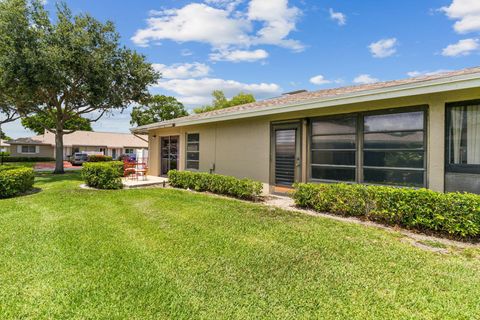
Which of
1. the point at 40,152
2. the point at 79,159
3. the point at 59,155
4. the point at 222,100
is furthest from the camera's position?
the point at 222,100

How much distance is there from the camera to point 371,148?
673 cm

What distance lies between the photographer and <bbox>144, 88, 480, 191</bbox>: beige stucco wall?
568 cm

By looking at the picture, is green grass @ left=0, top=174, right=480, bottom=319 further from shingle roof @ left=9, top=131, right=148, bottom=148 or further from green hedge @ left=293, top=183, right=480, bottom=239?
shingle roof @ left=9, top=131, right=148, bottom=148

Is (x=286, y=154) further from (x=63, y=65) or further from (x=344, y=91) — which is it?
(x=63, y=65)

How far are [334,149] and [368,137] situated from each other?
0.94 meters

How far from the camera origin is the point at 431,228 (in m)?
4.96

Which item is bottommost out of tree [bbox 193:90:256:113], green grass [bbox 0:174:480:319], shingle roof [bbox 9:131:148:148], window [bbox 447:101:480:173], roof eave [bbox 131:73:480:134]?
green grass [bbox 0:174:480:319]

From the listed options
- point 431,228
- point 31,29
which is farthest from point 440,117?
point 31,29

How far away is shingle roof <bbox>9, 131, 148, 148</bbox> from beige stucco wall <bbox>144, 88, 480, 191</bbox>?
33.1 metres

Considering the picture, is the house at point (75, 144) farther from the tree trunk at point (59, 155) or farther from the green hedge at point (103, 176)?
the green hedge at point (103, 176)

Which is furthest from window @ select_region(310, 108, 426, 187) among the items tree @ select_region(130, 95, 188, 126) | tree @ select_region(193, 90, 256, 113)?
tree @ select_region(130, 95, 188, 126)

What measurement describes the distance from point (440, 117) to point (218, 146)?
7281 mm

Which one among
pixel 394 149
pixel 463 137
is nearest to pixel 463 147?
pixel 463 137

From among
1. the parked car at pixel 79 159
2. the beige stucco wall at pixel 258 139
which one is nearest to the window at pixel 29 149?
the parked car at pixel 79 159
